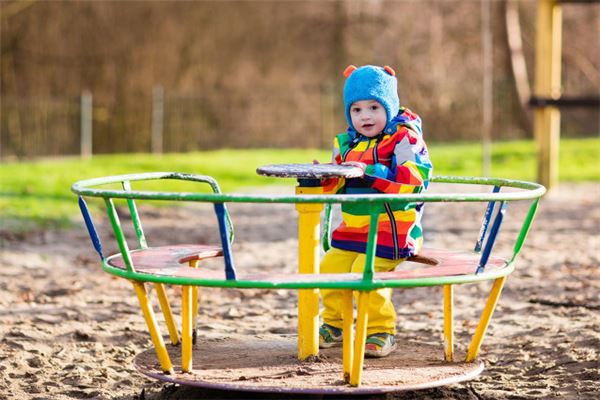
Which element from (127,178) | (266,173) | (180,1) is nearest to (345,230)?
(266,173)

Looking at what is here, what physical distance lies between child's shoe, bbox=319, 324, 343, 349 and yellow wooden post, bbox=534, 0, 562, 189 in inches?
302

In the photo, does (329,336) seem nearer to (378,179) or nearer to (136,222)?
(378,179)

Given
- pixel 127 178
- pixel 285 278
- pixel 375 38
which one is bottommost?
pixel 285 278

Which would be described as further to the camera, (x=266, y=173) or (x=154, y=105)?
(x=154, y=105)

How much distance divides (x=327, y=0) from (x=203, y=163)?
822cm

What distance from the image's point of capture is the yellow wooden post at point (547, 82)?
36.7 feet

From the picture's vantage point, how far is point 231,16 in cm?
2083

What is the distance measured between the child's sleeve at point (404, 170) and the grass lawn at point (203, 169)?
5179 millimetres

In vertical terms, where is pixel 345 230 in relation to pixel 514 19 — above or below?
below

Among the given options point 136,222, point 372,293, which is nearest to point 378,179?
point 372,293

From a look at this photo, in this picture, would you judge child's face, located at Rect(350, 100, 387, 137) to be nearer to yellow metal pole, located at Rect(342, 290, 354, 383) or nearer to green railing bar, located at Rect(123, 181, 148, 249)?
yellow metal pole, located at Rect(342, 290, 354, 383)

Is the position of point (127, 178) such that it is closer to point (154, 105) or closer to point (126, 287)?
point (126, 287)

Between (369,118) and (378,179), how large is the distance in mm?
296

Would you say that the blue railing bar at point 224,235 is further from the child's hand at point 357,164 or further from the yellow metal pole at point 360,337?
the child's hand at point 357,164
